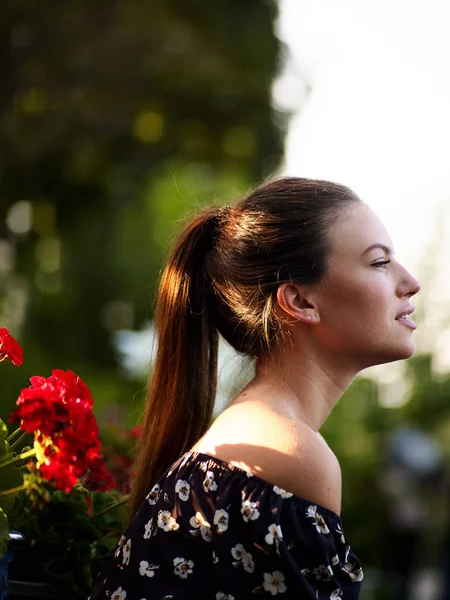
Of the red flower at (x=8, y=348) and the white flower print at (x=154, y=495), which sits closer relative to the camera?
the red flower at (x=8, y=348)

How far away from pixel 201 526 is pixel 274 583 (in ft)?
0.71

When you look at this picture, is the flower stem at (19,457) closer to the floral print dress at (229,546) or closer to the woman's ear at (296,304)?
the floral print dress at (229,546)

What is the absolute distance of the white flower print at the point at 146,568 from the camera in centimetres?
237

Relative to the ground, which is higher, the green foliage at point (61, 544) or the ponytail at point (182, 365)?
the ponytail at point (182, 365)

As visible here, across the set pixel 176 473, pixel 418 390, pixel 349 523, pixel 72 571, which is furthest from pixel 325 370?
pixel 418 390

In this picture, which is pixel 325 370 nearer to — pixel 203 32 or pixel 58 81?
pixel 58 81

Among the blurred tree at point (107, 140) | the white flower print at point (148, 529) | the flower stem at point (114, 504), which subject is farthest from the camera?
the blurred tree at point (107, 140)

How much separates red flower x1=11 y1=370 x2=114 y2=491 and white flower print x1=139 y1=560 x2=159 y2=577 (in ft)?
1.20

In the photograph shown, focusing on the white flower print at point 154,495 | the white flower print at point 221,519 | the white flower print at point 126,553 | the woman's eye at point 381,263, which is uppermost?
the woman's eye at point 381,263

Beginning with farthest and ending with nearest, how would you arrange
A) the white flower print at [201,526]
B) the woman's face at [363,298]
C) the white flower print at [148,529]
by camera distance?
the woman's face at [363,298] < the white flower print at [148,529] < the white flower print at [201,526]

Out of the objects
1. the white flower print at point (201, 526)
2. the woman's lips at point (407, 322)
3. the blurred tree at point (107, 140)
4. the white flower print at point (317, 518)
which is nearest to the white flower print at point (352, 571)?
the white flower print at point (317, 518)

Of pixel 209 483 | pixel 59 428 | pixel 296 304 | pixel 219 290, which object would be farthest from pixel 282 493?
pixel 219 290

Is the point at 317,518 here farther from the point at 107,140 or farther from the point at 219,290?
the point at 107,140

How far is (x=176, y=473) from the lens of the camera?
8.15 feet
